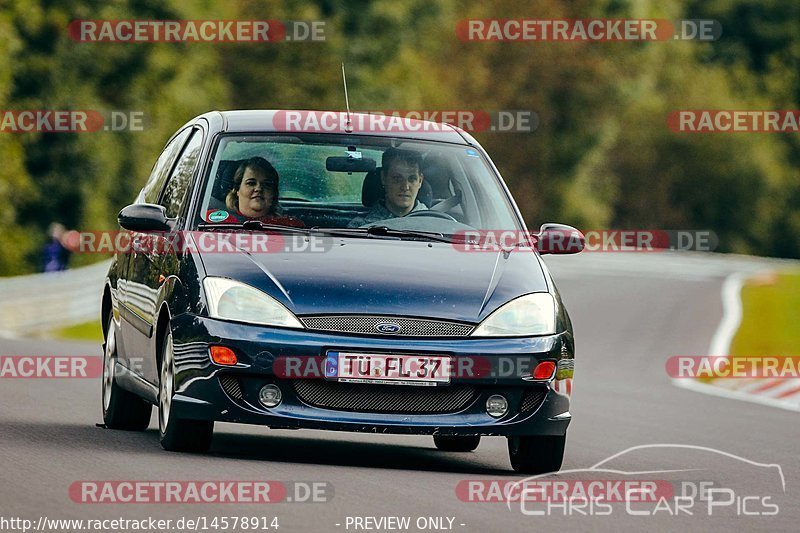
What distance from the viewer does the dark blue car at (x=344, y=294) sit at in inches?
344

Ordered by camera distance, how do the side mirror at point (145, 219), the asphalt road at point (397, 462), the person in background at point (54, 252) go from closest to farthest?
the asphalt road at point (397, 462) → the side mirror at point (145, 219) → the person in background at point (54, 252)

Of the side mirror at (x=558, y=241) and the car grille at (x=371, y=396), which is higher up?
the side mirror at (x=558, y=241)

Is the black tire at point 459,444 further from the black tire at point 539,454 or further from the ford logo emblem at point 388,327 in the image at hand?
the ford logo emblem at point 388,327

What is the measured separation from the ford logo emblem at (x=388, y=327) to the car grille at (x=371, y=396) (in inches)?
10.0

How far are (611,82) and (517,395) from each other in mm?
73633

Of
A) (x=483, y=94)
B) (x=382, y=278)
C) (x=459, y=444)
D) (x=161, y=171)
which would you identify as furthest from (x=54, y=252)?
(x=483, y=94)

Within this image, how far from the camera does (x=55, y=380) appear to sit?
14891 millimetres

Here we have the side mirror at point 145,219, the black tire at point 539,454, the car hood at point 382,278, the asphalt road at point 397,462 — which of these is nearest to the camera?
the asphalt road at point 397,462

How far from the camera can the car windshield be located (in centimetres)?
969

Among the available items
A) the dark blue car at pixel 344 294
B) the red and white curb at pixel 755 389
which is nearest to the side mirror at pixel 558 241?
the dark blue car at pixel 344 294

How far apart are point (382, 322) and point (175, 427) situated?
3.75 ft

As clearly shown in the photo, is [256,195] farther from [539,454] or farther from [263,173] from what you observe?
[539,454]

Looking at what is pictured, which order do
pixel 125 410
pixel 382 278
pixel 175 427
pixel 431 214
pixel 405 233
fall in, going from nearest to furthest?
pixel 382 278 < pixel 175 427 < pixel 405 233 < pixel 431 214 < pixel 125 410

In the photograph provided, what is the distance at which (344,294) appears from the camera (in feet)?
28.9
